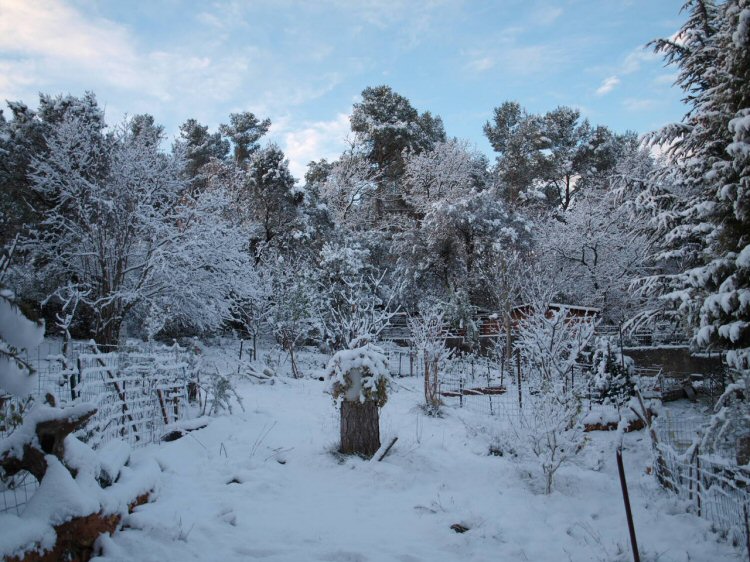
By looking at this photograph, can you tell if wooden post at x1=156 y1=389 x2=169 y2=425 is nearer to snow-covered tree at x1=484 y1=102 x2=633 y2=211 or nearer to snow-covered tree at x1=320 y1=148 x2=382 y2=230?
snow-covered tree at x1=320 y1=148 x2=382 y2=230

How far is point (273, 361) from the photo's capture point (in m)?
18.0

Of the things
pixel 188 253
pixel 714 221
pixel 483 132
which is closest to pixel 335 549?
pixel 714 221

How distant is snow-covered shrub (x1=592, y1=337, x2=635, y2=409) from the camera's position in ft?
34.3

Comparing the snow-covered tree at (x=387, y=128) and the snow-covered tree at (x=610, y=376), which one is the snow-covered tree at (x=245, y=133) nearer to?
the snow-covered tree at (x=387, y=128)

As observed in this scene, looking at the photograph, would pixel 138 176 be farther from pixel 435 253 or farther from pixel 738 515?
pixel 738 515

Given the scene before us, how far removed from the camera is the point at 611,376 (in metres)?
10.8

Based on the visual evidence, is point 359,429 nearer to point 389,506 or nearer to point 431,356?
point 389,506

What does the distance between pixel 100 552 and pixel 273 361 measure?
583 inches

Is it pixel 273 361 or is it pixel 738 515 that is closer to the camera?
pixel 738 515

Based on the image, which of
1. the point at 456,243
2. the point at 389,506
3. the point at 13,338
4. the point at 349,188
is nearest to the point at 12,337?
the point at 13,338

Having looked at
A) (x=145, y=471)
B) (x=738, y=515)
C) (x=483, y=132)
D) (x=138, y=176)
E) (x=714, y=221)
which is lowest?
(x=738, y=515)

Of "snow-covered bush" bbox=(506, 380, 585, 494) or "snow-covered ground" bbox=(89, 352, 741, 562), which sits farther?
"snow-covered bush" bbox=(506, 380, 585, 494)

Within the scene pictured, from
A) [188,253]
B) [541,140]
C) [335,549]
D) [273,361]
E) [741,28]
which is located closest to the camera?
[335,549]

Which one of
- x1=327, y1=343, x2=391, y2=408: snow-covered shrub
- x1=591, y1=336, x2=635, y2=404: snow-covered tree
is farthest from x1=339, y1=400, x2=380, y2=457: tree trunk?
x1=591, y1=336, x2=635, y2=404: snow-covered tree
